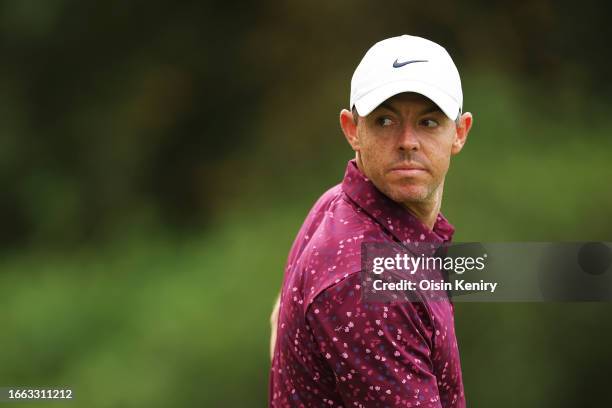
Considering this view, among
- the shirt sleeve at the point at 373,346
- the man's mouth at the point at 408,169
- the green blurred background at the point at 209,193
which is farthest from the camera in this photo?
the green blurred background at the point at 209,193

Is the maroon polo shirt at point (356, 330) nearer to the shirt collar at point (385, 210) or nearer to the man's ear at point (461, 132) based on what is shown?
the shirt collar at point (385, 210)

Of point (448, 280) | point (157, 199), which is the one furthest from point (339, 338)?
point (157, 199)

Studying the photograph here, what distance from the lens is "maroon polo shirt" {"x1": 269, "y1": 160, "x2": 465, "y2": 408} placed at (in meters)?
1.25

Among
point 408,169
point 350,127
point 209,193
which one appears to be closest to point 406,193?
point 408,169

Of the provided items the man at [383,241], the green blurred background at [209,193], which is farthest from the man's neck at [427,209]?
the green blurred background at [209,193]

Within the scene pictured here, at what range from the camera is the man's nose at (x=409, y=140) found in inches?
52.6

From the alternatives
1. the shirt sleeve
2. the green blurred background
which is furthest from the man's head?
the green blurred background

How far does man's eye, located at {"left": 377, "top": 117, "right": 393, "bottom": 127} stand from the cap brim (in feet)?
0.08

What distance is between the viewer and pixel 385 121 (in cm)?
135

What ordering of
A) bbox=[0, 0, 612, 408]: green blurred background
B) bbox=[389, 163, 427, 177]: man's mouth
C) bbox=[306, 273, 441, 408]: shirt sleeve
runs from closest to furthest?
1. bbox=[306, 273, 441, 408]: shirt sleeve
2. bbox=[389, 163, 427, 177]: man's mouth
3. bbox=[0, 0, 612, 408]: green blurred background

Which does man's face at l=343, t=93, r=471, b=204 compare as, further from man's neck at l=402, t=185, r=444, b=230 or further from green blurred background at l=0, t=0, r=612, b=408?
green blurred background at l=0, t=0, r=612, b=408

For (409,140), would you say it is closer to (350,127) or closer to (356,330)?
(350,127)

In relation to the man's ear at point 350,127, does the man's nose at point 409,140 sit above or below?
below

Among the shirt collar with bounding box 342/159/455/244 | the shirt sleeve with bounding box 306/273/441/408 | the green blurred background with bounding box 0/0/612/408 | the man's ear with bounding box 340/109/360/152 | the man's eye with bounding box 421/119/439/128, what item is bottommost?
the shirt sleeve with bounding box 306/273/441/408
